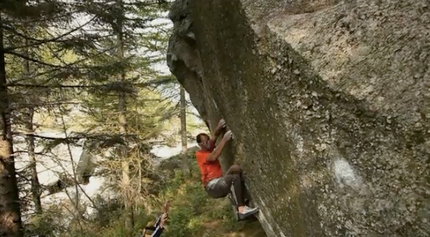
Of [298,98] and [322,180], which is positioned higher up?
[298,98]

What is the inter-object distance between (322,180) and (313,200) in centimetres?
30

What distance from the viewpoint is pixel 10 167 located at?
6688 mm

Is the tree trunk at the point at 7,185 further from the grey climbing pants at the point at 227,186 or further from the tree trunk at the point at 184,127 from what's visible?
the tree trunk at the point at 184,127

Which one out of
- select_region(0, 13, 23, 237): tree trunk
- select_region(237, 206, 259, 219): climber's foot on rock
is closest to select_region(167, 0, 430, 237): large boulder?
select_region(237, 206, 259, 219): climber's foot on rock

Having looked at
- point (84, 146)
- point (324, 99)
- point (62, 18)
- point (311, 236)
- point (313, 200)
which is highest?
point (62, 18)

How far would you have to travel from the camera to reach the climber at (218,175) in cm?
630

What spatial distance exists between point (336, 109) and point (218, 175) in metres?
4.05

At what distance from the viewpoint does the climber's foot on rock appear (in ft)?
19.9

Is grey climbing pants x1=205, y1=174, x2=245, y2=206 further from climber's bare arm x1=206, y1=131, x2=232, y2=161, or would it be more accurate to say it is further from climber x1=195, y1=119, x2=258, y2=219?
climber's bare arm x1=206, y1=131, x2=232, y2=161

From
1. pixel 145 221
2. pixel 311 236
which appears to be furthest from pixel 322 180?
pixel 145 221

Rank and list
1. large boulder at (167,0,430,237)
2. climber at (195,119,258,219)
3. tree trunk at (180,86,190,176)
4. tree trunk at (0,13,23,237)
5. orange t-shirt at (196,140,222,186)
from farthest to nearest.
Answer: tree trunk at (180,86,190,176) → orange t-shirt at (196,140,222,186) → tree trunk at (0,13,23,237) → climber at (195,119,258,219) → large boulder at (167,0,430,237)

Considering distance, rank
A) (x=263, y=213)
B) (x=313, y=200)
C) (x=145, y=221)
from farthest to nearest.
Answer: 1. (x=145, y=221)
2. (x=263, y=213)
3. (x=313, y=200)

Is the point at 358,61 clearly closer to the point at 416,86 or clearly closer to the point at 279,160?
the point at 416,86

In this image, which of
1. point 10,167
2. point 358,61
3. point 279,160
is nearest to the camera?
point 358,61
